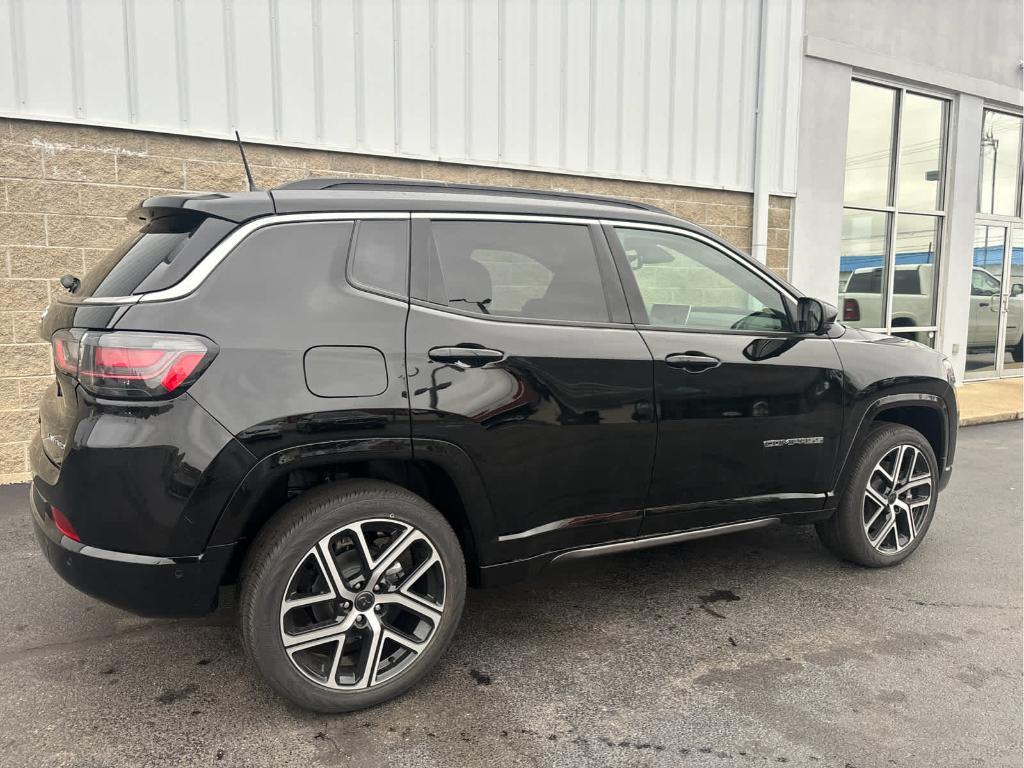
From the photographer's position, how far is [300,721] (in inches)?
106

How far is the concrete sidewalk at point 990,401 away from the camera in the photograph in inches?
337

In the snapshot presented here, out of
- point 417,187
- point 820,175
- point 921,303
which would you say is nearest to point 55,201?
point 417,187

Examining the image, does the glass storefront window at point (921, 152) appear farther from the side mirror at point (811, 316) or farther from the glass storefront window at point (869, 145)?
the side mirror at point (811, 316)

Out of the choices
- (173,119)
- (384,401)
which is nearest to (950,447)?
(384,401)

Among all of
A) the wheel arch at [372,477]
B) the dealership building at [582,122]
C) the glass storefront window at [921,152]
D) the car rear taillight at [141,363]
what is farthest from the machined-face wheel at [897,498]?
the glass storefront window at [921,152]

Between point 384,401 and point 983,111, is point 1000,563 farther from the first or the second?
point 983,111

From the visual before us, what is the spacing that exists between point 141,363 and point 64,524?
24.3 inches

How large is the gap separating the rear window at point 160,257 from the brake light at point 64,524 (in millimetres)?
733

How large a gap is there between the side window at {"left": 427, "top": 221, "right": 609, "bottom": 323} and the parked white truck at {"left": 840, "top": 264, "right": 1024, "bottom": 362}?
7370mm

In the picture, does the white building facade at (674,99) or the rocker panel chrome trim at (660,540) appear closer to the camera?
the rocker panel chrome trim at (660,540)

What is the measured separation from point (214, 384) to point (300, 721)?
122cm

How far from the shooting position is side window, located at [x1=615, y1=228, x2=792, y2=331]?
3.45 meters

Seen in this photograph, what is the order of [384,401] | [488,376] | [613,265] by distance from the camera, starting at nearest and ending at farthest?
[384,401] → [488,376] → [613,265]

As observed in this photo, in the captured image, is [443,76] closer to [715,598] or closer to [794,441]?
[794,441]
